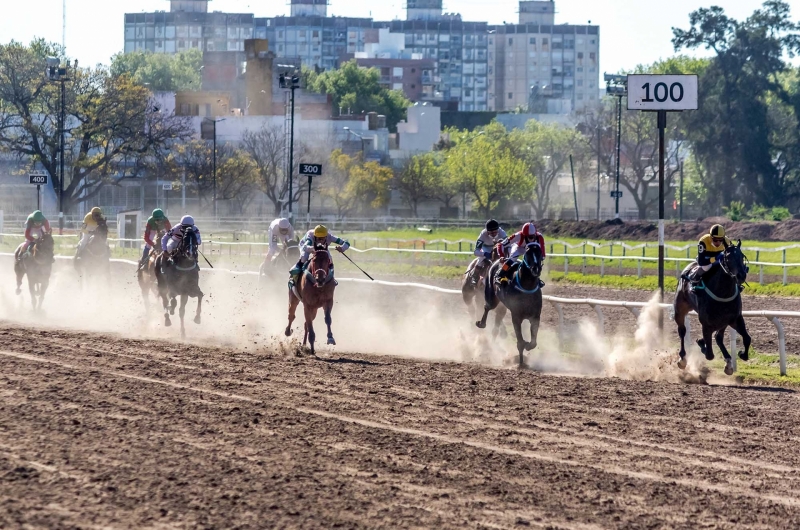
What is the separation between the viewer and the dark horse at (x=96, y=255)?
23.9m

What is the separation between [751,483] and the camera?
8914 mm

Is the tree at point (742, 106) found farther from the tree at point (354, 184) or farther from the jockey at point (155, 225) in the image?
the jockey at point (155, 225)

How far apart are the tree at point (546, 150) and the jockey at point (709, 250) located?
8135cm

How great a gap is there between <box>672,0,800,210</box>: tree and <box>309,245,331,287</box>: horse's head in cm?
6193

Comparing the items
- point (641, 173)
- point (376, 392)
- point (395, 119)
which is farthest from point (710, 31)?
point (376, 392)

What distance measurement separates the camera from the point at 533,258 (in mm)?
15453

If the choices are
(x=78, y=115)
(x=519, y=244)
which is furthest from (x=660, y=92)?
(x=78, y=115)

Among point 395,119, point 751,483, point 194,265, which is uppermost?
point 395,119

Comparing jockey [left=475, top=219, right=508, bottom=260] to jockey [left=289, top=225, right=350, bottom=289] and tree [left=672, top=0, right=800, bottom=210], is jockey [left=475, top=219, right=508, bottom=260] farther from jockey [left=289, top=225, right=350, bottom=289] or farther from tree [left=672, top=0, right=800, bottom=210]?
tree [left=672, top=0, right=800, bottom=210]

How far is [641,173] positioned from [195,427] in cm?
8022

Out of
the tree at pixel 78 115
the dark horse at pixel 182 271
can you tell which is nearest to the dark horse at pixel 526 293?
the dark horse at pixel 182 271

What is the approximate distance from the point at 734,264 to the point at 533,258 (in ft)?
7.98

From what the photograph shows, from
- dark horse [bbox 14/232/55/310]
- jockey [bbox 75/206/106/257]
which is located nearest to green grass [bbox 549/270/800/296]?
jockey [bbox 75/206/106/257]

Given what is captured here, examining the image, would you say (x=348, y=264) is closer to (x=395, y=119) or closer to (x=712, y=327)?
(x=712, y=327)
